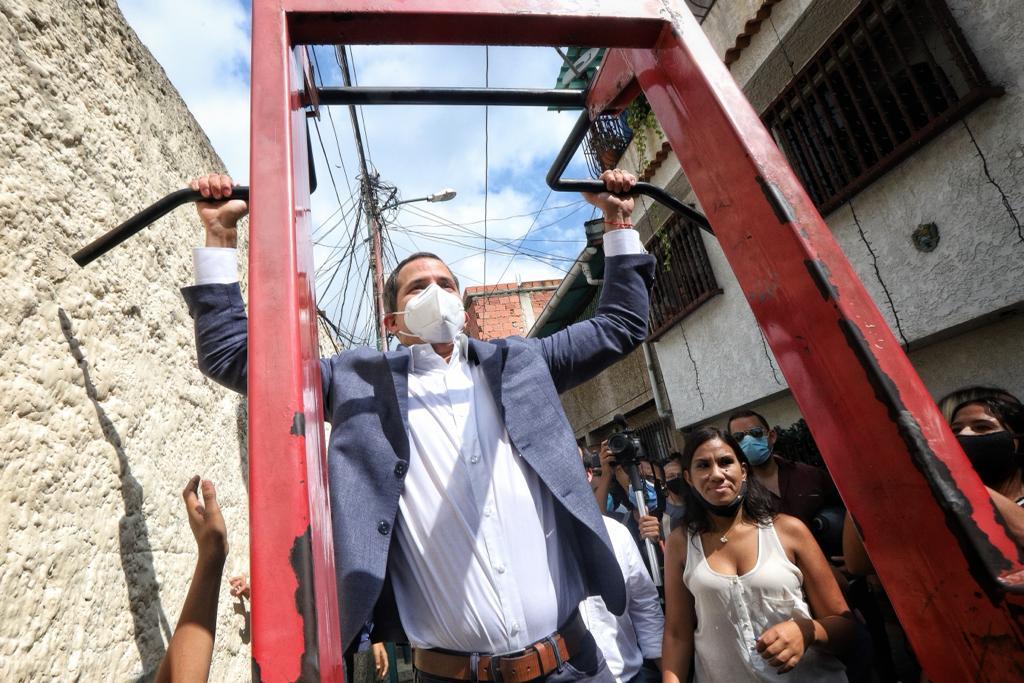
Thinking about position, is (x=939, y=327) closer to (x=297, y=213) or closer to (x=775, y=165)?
(x=775, y=165)

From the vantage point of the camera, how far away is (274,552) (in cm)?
59

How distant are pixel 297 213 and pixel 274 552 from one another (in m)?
0.45

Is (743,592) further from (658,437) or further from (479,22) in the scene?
(658,437)

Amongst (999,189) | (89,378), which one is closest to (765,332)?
(89,378)

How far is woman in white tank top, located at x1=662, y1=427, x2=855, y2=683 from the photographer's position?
1.91 meters

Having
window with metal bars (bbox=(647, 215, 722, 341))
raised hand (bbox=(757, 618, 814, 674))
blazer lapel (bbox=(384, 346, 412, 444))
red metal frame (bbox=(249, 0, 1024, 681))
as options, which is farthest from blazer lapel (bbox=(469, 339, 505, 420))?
window with metal bars (bbox=(647, 215, 722, 341))

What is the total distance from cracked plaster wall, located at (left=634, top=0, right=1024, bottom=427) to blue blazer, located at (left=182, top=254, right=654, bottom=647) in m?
2.83

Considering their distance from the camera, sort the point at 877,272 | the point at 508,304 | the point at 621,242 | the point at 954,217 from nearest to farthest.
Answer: the point at 621,242
the point at 954,217
the point at 877,272
the point at 508,304

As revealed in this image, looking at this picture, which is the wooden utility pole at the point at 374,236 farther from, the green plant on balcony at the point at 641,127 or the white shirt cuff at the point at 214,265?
the white shirt cuff at the point at 214,265

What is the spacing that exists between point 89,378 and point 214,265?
1.20 ft

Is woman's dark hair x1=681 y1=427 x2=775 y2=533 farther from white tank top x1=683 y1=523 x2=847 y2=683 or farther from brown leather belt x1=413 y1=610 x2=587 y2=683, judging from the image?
brown leather belt x1=413 y1=610 x2=587 y2=683

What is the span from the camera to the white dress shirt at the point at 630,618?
244 cm

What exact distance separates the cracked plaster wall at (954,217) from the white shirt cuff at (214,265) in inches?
147

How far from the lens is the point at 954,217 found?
3.39 meters
